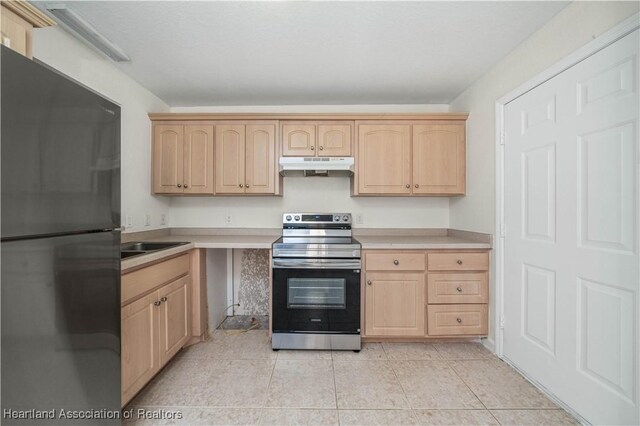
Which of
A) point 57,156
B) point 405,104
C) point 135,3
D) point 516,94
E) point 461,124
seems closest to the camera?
point 57,156

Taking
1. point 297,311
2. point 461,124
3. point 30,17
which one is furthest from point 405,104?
point 30,17

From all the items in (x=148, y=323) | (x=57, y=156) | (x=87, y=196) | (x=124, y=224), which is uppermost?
(x=57, y=156)

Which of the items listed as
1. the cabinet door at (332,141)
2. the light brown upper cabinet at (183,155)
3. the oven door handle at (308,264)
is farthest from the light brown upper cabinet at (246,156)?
the oven door handle at (308,264)

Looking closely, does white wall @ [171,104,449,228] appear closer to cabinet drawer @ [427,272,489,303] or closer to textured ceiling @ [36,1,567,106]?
textured ceiling @ [36,1,567,106]

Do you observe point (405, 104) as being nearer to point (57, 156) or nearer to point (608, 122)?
point (608, 122)

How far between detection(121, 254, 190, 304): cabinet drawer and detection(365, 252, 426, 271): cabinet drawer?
1.53m

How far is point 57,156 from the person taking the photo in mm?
920

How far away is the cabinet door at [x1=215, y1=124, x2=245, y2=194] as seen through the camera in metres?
2.71

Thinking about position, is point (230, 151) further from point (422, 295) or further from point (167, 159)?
point (422, 295)

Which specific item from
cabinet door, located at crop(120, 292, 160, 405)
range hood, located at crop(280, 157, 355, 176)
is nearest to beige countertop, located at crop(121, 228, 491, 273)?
cabinet door, located at crop(120, 292, 160, 405)

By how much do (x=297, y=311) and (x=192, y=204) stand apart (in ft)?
5.68

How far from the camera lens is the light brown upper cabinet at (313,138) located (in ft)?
8.86

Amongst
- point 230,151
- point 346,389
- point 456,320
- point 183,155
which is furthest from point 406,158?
point 183,155

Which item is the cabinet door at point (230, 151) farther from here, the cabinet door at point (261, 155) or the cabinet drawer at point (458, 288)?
the cabinet drawer at point (458, 288)
